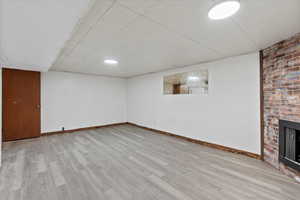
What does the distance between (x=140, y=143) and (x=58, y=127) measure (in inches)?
123

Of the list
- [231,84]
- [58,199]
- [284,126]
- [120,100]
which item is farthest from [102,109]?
[284,126]

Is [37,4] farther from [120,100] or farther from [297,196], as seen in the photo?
[120,100]

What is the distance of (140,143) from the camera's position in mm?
3748

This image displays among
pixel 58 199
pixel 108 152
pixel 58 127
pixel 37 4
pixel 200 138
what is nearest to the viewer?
pixel 37 4

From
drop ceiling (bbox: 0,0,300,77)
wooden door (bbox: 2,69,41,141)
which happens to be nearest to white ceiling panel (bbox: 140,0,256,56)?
drop ceiling (bbox: 0,0,300,77)

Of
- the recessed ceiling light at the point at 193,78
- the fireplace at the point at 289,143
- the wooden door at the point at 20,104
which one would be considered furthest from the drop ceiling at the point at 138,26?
the wooden door at the point at 20,104

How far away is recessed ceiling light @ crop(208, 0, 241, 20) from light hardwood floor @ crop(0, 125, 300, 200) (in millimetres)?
2218

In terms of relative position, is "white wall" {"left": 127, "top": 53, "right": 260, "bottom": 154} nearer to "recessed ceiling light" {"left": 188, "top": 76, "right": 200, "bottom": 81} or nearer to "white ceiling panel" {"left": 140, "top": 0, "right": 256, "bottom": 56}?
"recessed ceiling light" {"left": 188, "top": 76, "right": 200, "bottom": 81}

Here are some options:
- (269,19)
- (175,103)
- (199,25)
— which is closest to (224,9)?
(199,25)

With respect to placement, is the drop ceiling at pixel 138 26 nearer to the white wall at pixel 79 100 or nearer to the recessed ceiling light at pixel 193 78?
the recessed ceiling light at pixel 193 78

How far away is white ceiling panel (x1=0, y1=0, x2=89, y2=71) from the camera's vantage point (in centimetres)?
117

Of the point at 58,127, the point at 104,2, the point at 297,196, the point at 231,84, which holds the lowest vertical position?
the point at 297,196

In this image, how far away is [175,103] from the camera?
14.3 feet

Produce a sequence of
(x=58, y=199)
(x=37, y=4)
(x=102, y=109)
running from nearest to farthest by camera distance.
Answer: (x=37, y=4) → (x=58, y=199) → (x=102, y=109)
